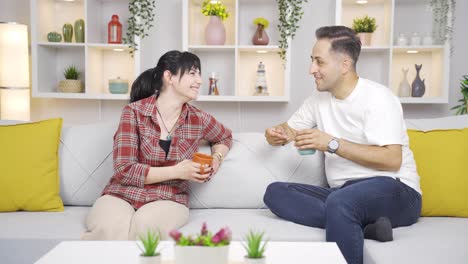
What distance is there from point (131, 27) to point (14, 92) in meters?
0.95

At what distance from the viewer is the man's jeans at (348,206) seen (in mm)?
1886

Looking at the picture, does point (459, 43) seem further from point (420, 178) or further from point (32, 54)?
point (32, 54)

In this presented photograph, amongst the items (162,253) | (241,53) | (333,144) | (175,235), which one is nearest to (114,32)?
(241,53)

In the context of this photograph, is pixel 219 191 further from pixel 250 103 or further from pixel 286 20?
pixel 250 103

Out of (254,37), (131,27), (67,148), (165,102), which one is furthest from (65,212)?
(254,37)

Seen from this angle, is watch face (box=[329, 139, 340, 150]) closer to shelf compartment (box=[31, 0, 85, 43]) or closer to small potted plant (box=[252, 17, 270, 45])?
small potted plant (box=[252, 17, 270, 45])

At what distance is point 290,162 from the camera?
246 centimetres

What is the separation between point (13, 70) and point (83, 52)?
0.57 m

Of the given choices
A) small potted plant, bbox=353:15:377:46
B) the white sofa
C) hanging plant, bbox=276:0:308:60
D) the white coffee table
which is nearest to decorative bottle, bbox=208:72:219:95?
hanging plant, bbox=276:0:308:60

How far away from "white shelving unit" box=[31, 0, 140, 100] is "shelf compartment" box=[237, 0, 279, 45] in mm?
810

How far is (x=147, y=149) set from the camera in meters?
2.23

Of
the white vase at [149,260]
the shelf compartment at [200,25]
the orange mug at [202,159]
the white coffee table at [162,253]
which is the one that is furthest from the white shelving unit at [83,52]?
the white vase at [149,260]

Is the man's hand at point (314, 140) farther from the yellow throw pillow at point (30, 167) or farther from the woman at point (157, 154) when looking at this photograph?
the yellow throw pillow at point (30, 167)

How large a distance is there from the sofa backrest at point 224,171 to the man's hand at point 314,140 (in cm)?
30
